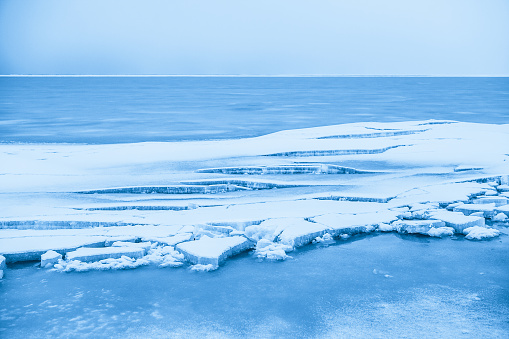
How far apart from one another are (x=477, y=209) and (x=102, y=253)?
343cm

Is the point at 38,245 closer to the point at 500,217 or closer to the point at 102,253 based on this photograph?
the point at 102,253

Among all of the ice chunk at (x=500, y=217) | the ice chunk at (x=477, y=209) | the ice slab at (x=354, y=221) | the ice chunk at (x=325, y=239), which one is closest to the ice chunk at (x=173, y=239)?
the ice chunk at (x=325, y=239)

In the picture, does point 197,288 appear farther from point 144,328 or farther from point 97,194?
point 97,194

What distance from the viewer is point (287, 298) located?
12.0 feet

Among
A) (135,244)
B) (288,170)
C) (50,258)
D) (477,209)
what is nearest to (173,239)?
(135,244)

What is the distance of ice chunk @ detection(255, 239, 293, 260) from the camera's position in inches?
172

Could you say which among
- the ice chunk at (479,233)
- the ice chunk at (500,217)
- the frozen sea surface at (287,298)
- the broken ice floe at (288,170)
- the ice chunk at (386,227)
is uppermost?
the broken ice floe at (288,170)

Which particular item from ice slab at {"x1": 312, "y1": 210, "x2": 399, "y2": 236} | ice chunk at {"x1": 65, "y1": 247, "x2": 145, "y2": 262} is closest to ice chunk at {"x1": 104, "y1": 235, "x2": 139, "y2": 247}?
ice chunk at {"x1": 65, "y1": 247, "x2": 145, "y2": 262}

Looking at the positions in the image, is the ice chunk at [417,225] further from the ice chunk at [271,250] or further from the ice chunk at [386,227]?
the ice chunk at [271,250]

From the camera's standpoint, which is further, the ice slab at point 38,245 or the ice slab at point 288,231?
the ice slab at point 288,231

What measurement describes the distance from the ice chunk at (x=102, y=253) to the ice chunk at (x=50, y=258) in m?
0.07

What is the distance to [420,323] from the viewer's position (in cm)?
326

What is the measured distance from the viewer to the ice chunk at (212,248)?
420cm

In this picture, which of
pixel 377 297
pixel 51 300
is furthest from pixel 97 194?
pixel 377 297
